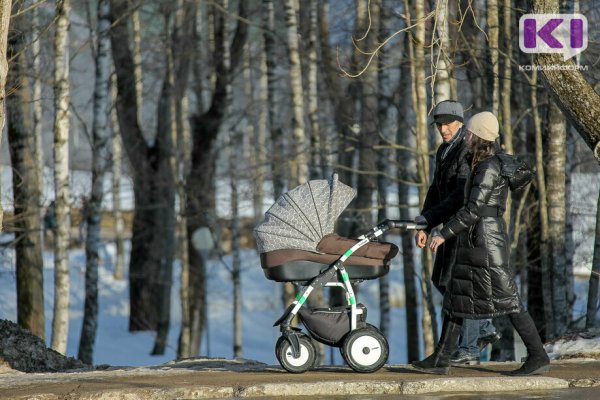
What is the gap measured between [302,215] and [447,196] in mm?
1174

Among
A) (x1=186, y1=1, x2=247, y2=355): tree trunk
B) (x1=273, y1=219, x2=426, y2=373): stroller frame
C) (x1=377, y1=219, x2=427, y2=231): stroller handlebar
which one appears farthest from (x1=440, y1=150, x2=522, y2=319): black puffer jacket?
(x1=186, y1=1, x2=247, y2=355): tree trunk

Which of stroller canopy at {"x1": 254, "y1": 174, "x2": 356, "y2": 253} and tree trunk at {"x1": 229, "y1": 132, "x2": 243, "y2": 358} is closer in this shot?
stroller canopy at {"x1": 254, "y1": 174, "x2": 356, "y2": 253}

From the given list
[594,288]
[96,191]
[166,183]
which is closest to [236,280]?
[166,183]

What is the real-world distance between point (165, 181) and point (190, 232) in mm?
1719

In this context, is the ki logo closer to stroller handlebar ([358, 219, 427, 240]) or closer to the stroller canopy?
stroller handlebar ([358, 219, 427, 240])

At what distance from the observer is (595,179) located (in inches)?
1005

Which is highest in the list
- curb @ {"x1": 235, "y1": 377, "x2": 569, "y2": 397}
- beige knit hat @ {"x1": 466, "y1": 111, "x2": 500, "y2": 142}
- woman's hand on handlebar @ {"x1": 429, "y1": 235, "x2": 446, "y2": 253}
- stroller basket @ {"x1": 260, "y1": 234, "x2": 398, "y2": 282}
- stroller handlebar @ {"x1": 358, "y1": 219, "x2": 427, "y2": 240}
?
beige knit hat @ {"x1": 466, "y1": 111, "x2": 500, "y2": 142}

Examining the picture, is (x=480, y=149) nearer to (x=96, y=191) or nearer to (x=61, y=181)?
(x=61, y=181)

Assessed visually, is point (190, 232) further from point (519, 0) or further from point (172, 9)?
point (519, 0)

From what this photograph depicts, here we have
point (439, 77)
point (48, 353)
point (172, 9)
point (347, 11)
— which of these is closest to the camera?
point (48, 353)

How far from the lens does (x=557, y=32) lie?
1193 centimetres

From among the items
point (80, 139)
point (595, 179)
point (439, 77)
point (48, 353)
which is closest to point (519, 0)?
point (439, 77)

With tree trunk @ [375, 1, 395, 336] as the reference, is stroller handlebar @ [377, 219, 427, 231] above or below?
below

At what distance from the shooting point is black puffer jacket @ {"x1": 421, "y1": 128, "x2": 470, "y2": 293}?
28.2 feet
